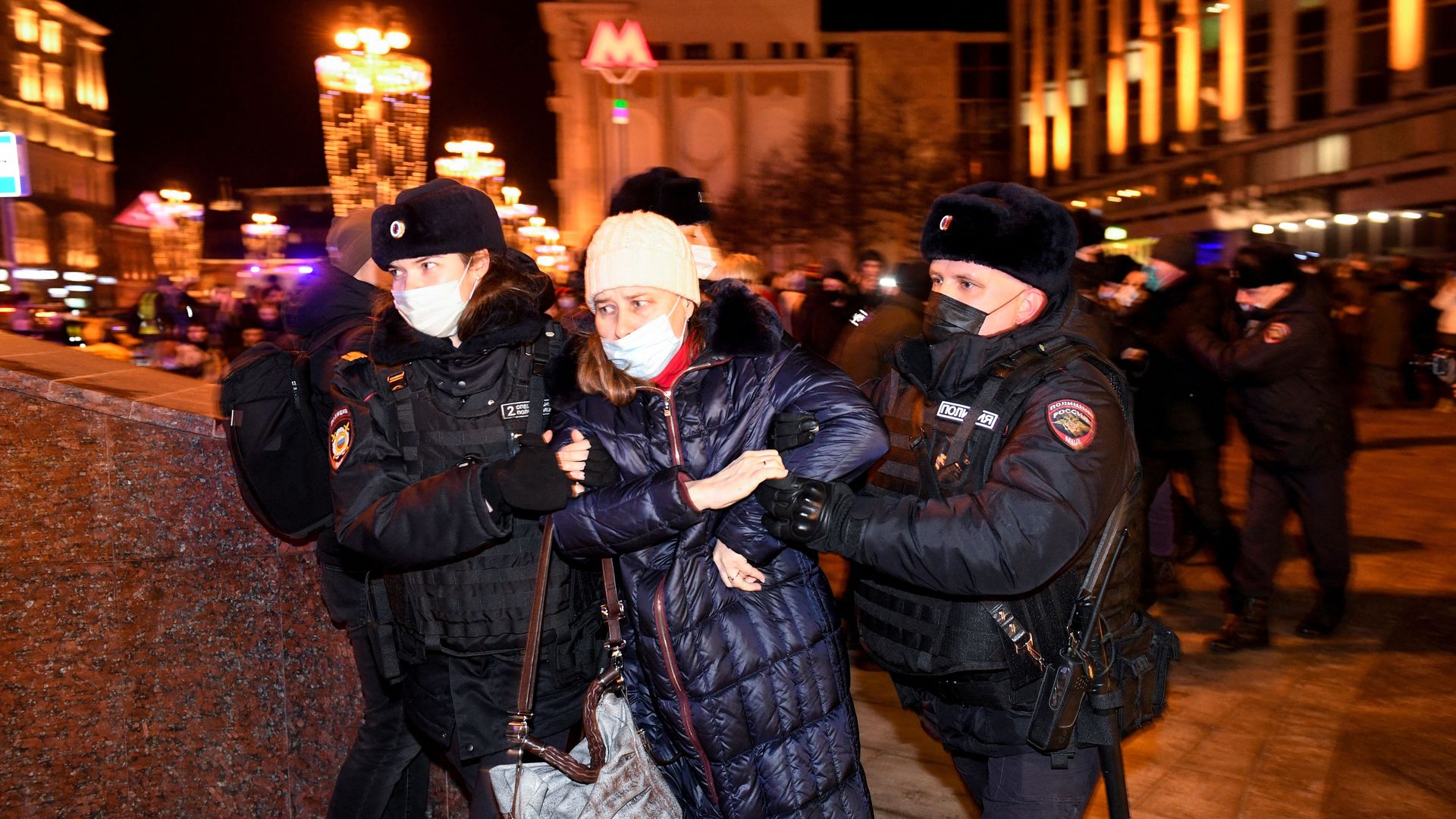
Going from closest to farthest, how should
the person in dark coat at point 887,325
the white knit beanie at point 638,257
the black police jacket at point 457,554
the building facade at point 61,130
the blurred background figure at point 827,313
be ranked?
the white knit beanie at point 638,257
the black police jacket at point 457,554
the person in dark coat at point 887,325
the blurred background figure at point 827,313
the building facade at point 61,130

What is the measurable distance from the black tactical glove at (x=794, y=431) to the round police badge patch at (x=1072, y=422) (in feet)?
1.65

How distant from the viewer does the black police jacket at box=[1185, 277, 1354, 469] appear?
5.62 m

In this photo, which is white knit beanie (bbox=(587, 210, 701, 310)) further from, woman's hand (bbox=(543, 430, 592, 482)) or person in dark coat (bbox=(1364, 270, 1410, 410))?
person in dark coat (bbox=(1364, 270, 1410, 410))

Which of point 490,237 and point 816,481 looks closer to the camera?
point 816,481

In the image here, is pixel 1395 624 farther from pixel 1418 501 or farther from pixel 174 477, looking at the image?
pixel 174 477

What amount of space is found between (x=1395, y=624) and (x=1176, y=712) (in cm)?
198

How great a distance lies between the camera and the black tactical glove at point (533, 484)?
2.54 meters

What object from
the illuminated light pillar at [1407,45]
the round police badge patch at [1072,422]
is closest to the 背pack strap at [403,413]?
the round police badge patch at [1072,422]

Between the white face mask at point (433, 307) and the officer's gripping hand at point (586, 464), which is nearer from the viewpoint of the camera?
the officer's gripping hand at point (586, 464)

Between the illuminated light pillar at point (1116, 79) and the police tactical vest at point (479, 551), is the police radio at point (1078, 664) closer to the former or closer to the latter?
the police tactical vest at point (479, 551)

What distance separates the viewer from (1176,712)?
5.23m

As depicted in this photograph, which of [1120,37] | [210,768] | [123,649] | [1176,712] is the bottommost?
[1176,712]

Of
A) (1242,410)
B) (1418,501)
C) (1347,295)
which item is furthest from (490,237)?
(1347,295)

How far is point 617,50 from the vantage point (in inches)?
1571
